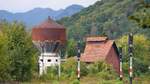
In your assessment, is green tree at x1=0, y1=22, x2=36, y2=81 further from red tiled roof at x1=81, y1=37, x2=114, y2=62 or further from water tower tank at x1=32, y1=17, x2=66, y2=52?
red tiled roof at x1=81, y1=37, x2=114, y2=62

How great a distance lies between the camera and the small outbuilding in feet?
174

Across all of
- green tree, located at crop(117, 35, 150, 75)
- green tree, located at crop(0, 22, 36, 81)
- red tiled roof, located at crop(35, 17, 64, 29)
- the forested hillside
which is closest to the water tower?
red tiled roof, located at crop(35, 17, 64, 29)

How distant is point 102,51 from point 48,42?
887 cm

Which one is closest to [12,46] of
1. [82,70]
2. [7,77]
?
[7,77]

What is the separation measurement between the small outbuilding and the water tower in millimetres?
5875

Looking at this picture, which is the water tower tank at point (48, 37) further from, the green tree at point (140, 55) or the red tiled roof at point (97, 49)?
the green tree at point (140, 55)

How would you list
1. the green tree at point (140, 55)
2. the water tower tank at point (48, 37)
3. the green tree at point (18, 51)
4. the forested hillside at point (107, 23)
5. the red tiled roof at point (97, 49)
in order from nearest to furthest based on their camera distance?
the green tree at point (18, 51) < the water tower tank at point (48, 37) < the green tree at point (140, 55) < the red tiled roof at point (97, 49) < the forested hillside at point (107, 23)

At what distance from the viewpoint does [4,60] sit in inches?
1256

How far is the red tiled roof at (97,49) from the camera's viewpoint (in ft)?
174

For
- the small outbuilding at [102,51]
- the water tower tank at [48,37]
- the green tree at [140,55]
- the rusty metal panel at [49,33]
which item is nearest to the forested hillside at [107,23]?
the green tree at [140,55]

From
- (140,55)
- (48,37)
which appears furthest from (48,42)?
(140,55)

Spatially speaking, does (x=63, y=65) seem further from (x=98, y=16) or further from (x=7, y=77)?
(x=98, y=16)

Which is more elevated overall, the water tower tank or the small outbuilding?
the water tower tank

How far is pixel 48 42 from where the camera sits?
4719cm
